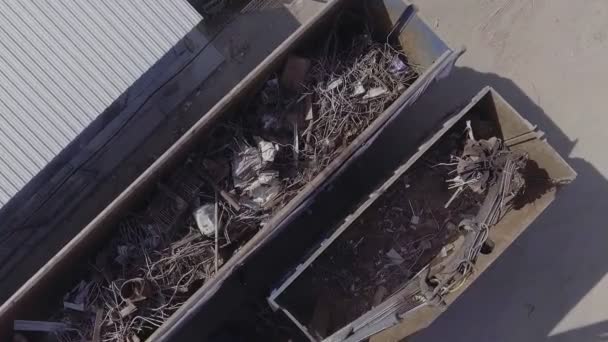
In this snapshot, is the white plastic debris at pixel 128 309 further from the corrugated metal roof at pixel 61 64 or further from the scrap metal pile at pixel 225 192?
the corrugated metal roof at pixel 61 64

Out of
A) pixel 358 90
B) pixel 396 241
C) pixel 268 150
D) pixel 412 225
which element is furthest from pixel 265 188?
pixel 412 225

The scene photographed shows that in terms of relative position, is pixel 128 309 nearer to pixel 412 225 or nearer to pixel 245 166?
pixel 245 166

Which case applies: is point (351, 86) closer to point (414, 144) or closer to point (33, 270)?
point (414, 144)

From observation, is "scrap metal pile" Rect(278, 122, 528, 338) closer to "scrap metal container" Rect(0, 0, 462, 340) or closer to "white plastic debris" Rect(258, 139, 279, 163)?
"scrap metal container" Rect(0, 0, 462, 340)

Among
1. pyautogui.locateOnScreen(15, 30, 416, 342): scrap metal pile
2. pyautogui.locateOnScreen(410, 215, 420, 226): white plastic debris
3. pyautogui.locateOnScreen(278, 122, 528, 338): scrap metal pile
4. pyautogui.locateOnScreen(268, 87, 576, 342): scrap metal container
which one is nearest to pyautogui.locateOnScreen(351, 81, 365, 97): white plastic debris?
pyautogui.locateOnScreen(15, 30, 416, 342): scrap metal pile

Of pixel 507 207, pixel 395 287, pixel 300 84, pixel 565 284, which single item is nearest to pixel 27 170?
pixel 300 84
